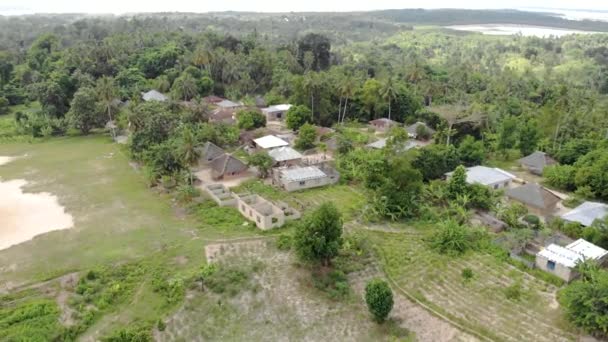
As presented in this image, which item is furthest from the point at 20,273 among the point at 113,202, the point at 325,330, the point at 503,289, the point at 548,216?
the point at 548,216

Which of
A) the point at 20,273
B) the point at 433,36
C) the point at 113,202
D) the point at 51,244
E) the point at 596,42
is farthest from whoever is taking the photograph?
the point at 433,36

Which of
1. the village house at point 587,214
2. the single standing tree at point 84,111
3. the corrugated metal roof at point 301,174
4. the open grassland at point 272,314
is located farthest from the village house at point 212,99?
the village house at point 587,214

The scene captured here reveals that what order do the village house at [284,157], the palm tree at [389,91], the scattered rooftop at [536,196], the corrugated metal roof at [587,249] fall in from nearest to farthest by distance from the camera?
the corrugated metal roof at [587,249] < the scattered rooftop at [536,196] < the village house at [284,157] < the palm tree at [389,91]

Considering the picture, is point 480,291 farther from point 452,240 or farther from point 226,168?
point 226,168

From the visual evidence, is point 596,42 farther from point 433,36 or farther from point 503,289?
point 503,289

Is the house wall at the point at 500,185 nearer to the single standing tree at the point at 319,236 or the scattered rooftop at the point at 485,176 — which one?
the scattered rooftop at the point at 485,176

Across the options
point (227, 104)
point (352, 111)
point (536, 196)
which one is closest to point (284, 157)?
point (536, 196)

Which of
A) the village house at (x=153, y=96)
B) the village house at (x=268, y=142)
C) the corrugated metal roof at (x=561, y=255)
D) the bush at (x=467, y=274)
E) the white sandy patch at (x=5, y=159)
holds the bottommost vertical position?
the white sandy patch at (x=5, y=159)
